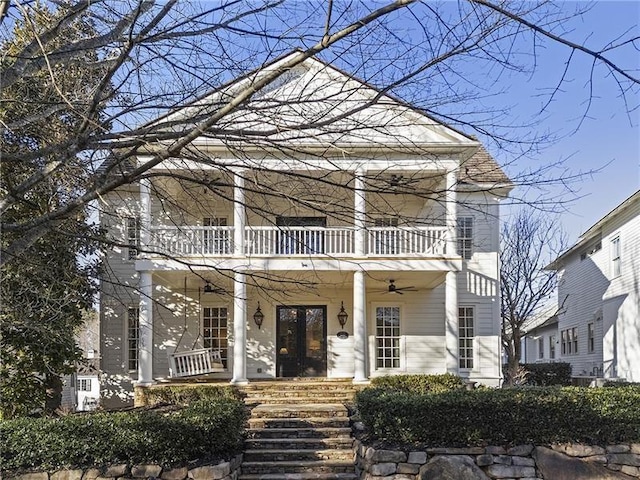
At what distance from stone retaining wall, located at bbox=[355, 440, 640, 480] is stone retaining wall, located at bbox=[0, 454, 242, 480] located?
2.01 meters

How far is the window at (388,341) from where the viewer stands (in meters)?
16.0

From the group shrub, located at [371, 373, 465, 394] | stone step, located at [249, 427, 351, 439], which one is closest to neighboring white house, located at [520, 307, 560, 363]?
shrub, located at [371, 373, 465, 394]

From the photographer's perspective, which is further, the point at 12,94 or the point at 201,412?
the point at 201,412

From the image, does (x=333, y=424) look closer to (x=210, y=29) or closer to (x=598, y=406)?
(x=598, y=406)

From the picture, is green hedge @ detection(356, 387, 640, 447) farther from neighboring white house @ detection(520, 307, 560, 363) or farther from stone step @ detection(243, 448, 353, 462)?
neighboring white house @ detection(520, 307, 560, 363)

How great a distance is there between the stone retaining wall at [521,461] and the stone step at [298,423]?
2.51 m

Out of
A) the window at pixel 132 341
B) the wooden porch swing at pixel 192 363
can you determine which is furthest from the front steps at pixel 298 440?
the window at pixel 132 341

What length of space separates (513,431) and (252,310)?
901cm

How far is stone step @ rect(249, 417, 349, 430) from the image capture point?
400 inches

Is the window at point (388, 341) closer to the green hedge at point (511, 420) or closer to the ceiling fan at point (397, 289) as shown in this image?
the ceiling fan at point (397, 289)

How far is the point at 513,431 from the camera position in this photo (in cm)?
773

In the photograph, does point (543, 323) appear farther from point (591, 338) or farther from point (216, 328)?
point (216, 328)

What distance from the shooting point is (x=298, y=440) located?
946cm

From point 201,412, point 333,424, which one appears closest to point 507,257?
point 333,424
